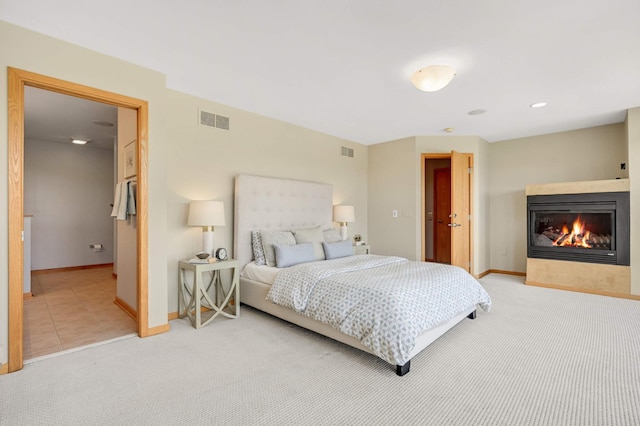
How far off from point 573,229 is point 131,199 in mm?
6179

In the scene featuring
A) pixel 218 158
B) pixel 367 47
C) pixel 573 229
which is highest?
pixel 367 47

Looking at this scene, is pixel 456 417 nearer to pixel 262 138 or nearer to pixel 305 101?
pixel 305 101

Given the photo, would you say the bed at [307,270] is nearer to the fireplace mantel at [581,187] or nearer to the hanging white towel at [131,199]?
the hanging white towel at [131,199]

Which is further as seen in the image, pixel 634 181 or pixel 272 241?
pixel 634 181

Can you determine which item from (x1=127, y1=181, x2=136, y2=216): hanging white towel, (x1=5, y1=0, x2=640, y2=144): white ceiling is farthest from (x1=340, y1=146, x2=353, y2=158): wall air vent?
(x1=127, y1=181, x2=136, y2=216): hanging white towel

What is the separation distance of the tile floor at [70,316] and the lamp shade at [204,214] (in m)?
1.21

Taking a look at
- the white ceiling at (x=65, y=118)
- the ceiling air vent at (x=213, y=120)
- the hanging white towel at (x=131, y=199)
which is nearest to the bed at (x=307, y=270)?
the ceiling air vent at (x=213, y=120)

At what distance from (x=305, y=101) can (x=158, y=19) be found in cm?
186

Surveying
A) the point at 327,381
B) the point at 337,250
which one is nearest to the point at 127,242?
the point at 337,250

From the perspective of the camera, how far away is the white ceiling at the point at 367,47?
6.95 feet

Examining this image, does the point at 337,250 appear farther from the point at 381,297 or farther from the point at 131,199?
the point at 131,199

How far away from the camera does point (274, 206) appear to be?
4.29 meters

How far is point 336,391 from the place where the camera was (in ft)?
6.71

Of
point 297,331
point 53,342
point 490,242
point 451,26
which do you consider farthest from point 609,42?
point 53,342
